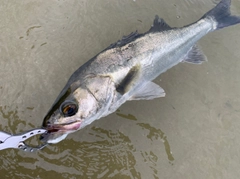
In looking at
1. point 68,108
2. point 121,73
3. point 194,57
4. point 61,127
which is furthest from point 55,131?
point 194,57

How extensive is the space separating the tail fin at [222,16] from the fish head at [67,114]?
1.40m

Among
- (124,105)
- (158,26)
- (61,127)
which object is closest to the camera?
(61,127)

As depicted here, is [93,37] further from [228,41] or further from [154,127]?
[228,41]

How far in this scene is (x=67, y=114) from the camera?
183 centimetres

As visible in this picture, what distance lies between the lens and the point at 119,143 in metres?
2.46

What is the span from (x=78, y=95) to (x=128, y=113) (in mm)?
754

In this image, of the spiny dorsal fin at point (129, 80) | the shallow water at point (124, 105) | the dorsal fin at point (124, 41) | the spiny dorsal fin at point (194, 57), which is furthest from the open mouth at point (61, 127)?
the spiny dorsal fin at point (194, 57)

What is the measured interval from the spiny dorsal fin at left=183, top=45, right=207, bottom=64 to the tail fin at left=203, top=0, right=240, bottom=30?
27cm

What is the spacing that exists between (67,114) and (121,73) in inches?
20.9

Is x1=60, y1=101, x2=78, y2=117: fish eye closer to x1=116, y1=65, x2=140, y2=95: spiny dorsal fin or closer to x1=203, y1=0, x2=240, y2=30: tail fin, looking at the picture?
x1=116, y1=65, x2=140, y2=95: spiny dorsal fin

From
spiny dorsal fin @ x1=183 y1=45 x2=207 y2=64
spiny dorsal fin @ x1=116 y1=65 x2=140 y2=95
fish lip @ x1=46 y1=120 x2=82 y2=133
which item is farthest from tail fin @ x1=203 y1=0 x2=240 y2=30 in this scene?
fish lip @ x1=46 y1=120 x2=82 y2=133

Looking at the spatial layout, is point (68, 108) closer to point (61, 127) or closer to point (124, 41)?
point (61, 127)

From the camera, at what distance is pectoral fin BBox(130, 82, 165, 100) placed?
230 centimetres

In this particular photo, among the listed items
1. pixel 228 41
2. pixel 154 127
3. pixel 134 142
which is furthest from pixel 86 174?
pixel 228 41
